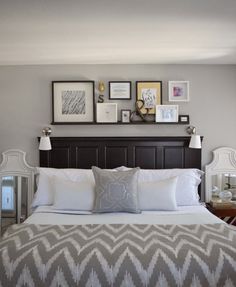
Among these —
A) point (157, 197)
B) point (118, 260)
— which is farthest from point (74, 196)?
point (118, 260)

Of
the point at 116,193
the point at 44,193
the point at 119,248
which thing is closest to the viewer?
the point at 119,248

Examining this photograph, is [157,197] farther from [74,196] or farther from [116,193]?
[74,196]

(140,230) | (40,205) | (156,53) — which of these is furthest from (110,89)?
(140,230)

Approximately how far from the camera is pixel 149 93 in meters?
3.63

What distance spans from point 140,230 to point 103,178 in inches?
31.2

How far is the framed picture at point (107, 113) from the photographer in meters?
3.63

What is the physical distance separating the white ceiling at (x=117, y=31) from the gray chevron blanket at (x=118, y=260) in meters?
1.60

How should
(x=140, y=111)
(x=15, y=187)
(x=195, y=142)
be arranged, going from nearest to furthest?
(x=195, y=142)
(x=140, y=111)
(x=15, y=187)

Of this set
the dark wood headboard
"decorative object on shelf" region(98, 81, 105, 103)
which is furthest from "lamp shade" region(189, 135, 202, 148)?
"decorative object on shelf" region(98, 81, 105, 103)

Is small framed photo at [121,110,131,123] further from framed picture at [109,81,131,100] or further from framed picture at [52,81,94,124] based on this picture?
framed picture at [52,81,94,124]

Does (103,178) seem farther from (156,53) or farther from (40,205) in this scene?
(156,53)

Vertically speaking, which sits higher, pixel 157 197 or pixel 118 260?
pixel 157 197

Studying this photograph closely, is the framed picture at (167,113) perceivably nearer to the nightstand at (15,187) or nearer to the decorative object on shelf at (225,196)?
the decorative object on shelf at (225,196)

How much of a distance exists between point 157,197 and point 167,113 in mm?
1173
